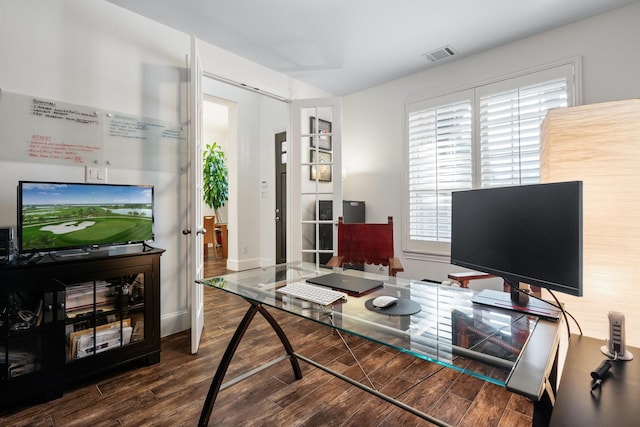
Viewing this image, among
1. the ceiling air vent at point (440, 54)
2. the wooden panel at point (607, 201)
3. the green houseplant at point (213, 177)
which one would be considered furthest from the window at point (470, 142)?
the green houseplant at point (213, 177)

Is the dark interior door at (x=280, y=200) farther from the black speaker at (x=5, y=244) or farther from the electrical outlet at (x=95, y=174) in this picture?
the black speaker at (x=5, y=244)

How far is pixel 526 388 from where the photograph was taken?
2.10ft

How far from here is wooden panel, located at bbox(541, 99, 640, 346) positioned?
4.65ft

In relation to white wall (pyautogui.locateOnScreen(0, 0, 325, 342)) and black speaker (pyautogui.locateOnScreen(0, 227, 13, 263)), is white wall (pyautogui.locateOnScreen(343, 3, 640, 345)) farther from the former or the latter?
black speaker (pyautogui.locateOnScreen(0, 227, 13, 263))

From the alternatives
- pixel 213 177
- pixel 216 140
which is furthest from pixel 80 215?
pixel 216 140

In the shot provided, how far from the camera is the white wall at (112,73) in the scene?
1.94m

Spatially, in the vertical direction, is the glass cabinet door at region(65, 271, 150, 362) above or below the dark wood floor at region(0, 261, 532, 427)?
above

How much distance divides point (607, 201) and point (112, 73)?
10.9 ft

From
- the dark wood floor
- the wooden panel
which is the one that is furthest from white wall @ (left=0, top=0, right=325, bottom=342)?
the wooden panel

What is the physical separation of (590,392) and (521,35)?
128 inches

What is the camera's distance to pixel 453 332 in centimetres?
97

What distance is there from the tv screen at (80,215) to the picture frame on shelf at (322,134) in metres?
1.99

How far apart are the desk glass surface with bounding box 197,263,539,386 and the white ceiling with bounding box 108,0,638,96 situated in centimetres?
227

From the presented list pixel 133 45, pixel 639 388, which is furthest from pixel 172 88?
pixel 639 388
